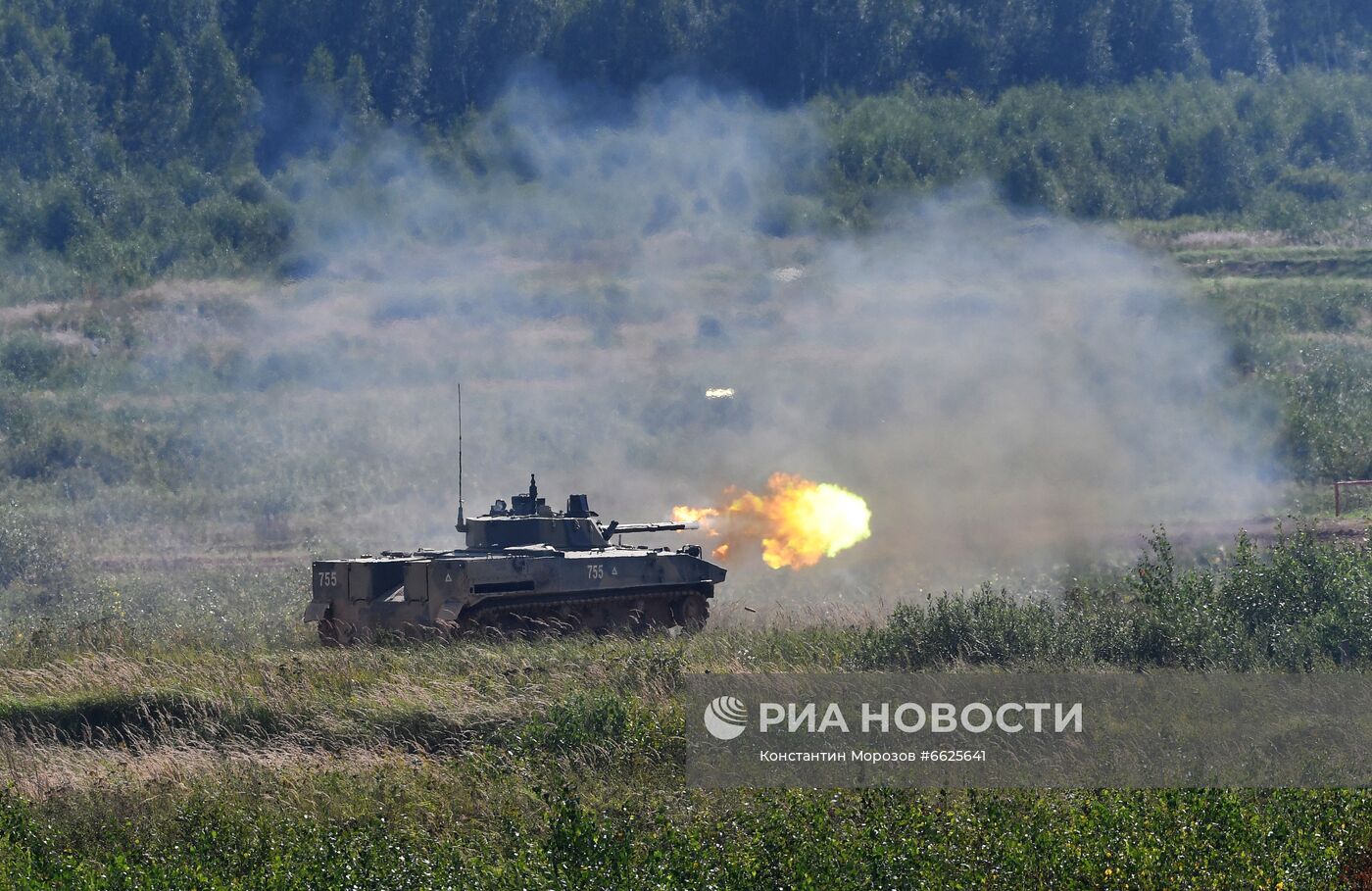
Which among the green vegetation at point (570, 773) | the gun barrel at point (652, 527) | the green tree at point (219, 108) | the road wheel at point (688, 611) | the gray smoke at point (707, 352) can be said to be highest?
the green tree at point (219, 108)

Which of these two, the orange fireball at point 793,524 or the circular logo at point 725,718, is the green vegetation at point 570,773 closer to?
the circular logo at point 725,718

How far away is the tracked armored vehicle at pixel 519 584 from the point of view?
24.8 m

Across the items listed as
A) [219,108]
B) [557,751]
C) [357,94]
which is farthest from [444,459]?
[557,751]

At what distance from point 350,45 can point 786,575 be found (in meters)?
33.2

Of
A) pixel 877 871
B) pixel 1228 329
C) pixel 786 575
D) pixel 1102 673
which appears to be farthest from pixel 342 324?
pixel 877 871

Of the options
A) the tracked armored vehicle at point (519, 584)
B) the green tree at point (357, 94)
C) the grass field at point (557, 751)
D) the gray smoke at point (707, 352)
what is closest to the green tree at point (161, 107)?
the green tree at point (357, 94)

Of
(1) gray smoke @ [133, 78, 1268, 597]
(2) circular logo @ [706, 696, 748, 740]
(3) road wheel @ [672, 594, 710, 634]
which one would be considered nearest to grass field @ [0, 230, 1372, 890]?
(2) circular logo @ [706, 696, 748, 740]

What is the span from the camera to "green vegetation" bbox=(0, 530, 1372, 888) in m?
14.4

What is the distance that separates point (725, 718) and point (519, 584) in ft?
25.6

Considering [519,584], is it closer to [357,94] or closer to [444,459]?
[444,459]

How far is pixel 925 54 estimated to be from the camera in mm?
63438

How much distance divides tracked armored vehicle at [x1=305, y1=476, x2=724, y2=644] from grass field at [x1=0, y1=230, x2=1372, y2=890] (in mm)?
664

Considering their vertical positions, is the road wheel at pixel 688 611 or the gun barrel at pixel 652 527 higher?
the gun barrel at pixel 652 527

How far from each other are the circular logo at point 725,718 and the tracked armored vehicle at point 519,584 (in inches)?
277
